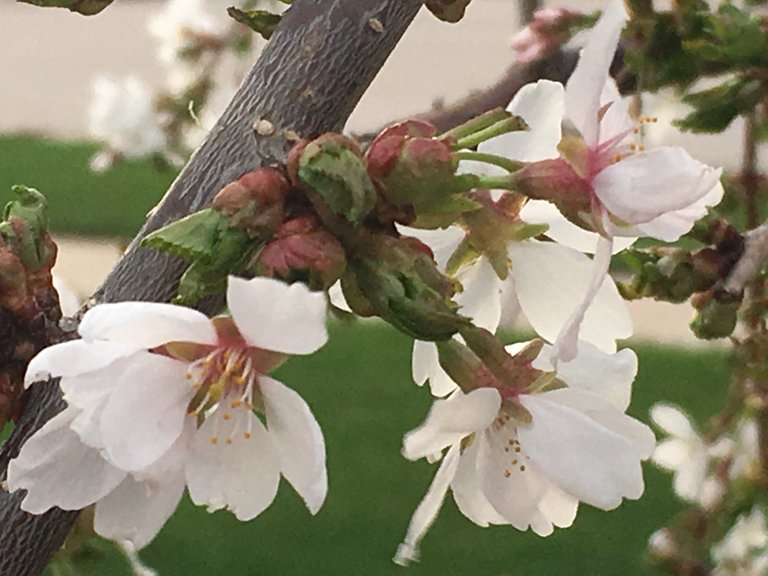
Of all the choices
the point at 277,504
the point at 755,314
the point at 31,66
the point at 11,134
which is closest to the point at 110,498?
the point at 755,314

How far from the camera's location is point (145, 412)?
0.43 m

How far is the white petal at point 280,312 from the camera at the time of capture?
1.30ft

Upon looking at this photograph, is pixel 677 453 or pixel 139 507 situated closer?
pixel 139 507

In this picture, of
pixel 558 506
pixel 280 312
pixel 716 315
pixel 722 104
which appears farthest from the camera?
pixel 722 104

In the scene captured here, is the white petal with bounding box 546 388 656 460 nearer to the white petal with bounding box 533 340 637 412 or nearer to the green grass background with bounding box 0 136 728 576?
the white petal with bounding box 533 340 637 412

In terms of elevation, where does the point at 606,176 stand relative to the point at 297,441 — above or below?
above

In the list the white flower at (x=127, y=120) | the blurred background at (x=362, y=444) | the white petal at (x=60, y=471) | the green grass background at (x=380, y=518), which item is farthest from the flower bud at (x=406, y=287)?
the green grass background at (x=380, y=518)

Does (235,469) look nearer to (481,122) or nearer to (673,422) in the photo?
(481,122)

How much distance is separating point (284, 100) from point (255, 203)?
7cm

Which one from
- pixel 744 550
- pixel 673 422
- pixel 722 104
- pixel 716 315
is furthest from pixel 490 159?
pixel 744 550

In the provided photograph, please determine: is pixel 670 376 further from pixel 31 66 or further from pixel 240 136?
pixel 31 66

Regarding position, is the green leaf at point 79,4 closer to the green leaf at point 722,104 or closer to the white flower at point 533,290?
the white flower at point 533,290

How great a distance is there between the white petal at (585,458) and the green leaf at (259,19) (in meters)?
0.22

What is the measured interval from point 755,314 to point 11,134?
641 cm
